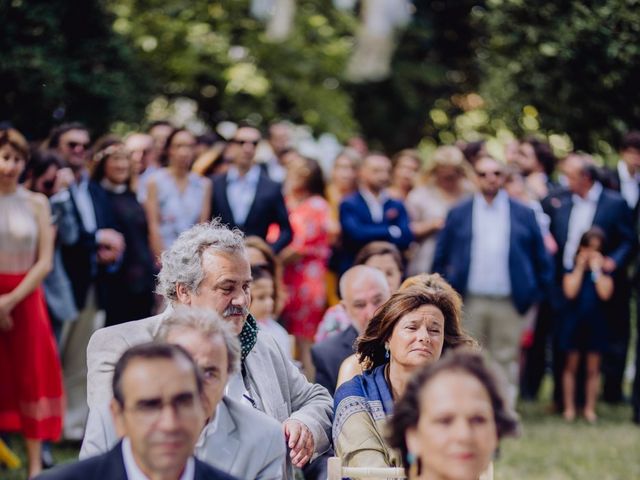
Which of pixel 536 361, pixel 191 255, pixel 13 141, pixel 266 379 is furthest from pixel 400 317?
pixel 536 361

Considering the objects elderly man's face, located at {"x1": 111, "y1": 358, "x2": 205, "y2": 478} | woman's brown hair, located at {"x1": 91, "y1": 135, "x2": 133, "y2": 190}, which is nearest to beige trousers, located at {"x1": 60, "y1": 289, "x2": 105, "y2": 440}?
woman's brown hair, located at {"x1": 91, "y1": 135, "x2": 133, "y2": 190}

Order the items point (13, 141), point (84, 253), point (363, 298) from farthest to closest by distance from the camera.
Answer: point (84, 253)
point (13, 141)
point (363, 298)

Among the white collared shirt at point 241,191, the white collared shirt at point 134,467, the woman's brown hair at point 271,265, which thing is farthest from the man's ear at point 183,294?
the white collared shirt at point 241,191

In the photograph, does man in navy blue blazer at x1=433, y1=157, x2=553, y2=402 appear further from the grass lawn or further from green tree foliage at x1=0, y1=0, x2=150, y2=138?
green tree foliage at x1=0, y1=0, x2=150, y2=138

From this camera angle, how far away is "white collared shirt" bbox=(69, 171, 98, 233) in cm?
794

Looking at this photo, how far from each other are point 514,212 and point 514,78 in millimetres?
1081

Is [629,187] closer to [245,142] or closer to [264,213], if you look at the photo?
[264,213]

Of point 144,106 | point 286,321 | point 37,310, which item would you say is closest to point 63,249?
point 37,310

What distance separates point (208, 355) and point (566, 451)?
547cm

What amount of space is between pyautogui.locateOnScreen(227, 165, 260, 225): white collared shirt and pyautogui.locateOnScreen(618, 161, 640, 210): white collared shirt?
3.12 m

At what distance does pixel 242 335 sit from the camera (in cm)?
456

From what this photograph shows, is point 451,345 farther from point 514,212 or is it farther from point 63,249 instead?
point 514,212

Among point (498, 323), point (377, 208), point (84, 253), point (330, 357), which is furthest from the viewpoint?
point (377, 208)

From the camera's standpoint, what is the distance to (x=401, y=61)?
79.5ft
